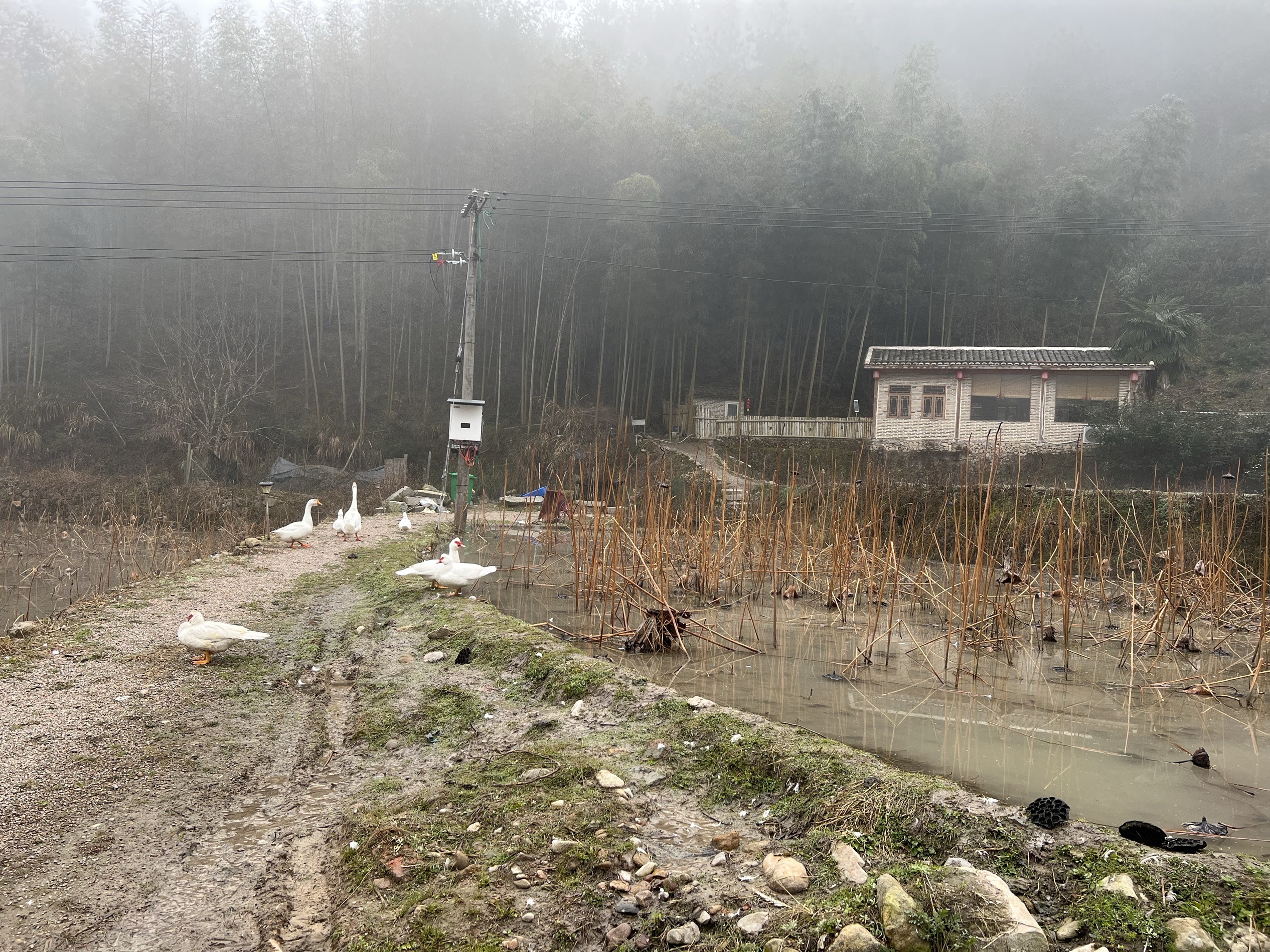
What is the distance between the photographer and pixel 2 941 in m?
2.31

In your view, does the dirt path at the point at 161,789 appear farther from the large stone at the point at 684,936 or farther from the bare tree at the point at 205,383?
the bare tree at the point at 205,383

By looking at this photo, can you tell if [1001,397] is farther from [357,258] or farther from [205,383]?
[205,383]

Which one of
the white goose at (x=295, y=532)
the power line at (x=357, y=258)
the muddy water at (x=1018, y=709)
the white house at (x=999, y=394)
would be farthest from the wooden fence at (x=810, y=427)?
the muddy water at (x=1018, y=709)

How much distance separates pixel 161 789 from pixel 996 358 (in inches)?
736

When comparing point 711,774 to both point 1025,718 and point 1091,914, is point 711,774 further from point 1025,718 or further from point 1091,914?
point 1025,718

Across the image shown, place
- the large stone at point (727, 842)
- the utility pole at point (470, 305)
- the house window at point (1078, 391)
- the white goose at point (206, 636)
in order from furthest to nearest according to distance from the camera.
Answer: the house window at point (1078, 391), the utility pole at point (470, 305), the white goose at point (206, 636), the large stone at point (727, 842)

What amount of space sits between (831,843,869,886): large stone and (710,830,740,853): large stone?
0.99 ft

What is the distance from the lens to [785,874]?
2418 millimetres

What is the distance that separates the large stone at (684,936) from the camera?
220cm

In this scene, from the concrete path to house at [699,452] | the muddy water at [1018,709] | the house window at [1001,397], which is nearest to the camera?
the muddy water at [1018,709]

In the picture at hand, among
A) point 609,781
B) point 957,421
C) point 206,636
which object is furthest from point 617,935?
point 957,421

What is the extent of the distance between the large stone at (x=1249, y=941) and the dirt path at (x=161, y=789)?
2.34 metres

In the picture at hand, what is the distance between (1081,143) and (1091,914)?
131ft

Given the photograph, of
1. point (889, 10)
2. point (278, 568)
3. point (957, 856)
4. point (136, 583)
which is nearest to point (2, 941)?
point (957, 856)
